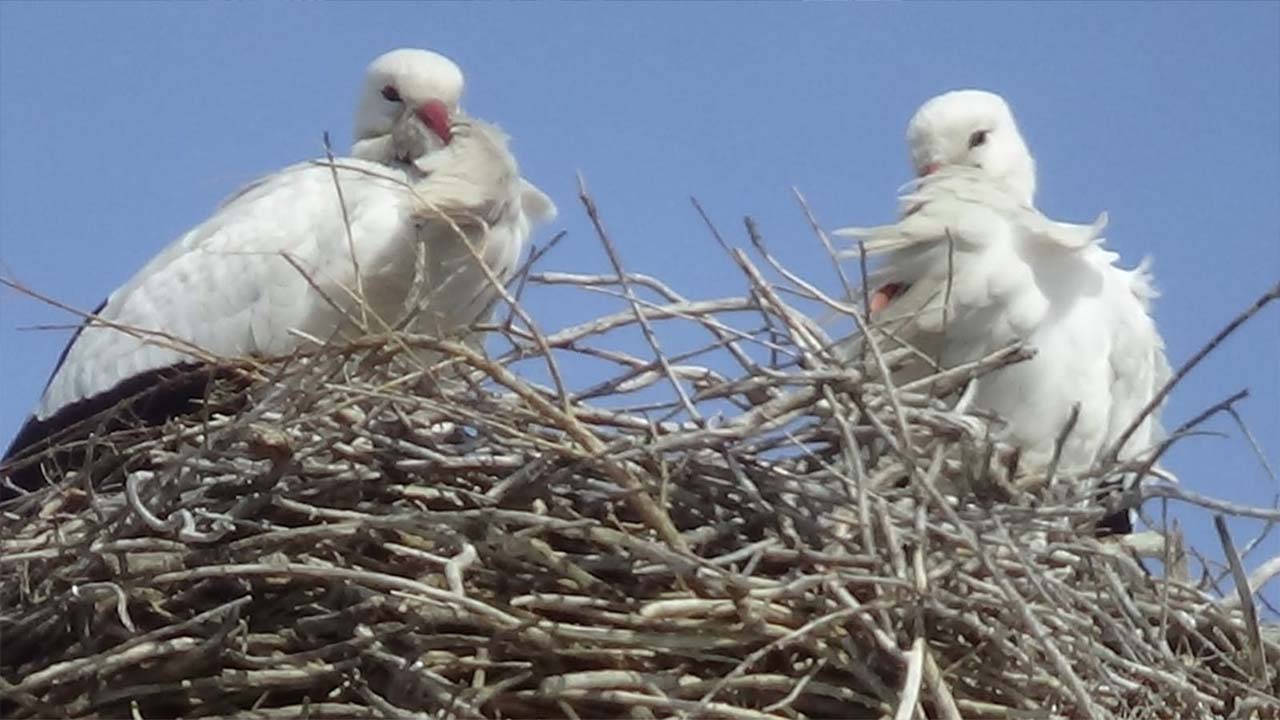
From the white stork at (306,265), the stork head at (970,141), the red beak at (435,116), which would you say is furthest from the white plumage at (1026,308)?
the red beak at (435,116)

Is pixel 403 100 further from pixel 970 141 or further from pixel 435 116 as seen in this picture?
pixel 970 141

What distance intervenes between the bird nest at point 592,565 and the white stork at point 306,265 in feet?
3.44

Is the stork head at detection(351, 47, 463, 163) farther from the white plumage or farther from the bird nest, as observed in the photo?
the bird nest

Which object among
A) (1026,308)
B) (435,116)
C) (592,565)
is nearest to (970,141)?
(1026,308)

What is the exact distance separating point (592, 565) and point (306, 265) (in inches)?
64.5

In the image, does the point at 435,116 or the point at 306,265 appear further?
the point at 435,116

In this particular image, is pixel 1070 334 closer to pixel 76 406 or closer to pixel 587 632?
pixel 587 632

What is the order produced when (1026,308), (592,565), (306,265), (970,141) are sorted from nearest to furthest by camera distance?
(592,565)
(1026,308)
(306,265)
(970,141)

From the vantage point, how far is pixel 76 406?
514cm

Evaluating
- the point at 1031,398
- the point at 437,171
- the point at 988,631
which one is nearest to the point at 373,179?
the point at 437,171

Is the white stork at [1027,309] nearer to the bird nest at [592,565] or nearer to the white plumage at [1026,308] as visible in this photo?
the white plumage at [1026,308]

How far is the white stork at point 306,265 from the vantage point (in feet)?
15.8

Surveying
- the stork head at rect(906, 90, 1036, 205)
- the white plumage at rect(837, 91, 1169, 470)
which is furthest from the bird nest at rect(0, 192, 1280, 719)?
the stork head at rect(906, 90, 1036, 205)

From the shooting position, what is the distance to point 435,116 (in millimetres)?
5418
